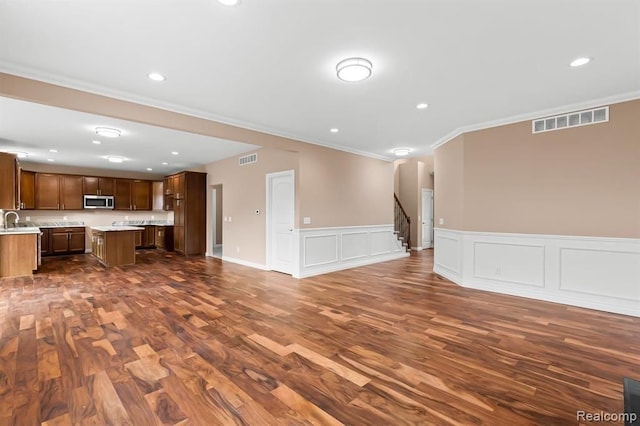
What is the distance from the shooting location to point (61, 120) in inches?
185

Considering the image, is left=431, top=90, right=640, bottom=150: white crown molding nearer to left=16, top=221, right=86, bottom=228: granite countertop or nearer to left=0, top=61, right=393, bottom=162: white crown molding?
left=0, top=61, right=393, bottom=162: white crown molding

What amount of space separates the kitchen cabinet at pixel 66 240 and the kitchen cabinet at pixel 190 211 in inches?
119

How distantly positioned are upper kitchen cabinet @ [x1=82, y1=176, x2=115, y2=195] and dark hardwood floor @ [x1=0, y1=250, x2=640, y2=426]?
556cm

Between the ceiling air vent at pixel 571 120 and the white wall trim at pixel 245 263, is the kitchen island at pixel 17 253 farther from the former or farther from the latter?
the ceiling air vent at pixel 571 120

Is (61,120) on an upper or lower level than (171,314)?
upper

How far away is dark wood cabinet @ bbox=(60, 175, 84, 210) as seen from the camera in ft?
29.0

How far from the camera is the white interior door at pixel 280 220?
6035 millimetres

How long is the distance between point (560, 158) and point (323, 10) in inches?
163

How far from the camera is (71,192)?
29.5ft

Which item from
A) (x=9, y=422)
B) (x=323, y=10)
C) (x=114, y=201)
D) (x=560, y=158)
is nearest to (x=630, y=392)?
(x=323, y=10)

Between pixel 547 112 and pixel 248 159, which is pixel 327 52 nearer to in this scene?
pixel 547 112

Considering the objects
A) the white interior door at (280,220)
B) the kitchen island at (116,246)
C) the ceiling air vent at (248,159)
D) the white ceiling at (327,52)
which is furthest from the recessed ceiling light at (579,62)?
the kitchen island at (116,246)

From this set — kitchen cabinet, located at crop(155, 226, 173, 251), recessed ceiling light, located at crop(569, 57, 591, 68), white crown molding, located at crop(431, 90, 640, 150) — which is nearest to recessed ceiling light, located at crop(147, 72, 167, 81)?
recessed ceiling light, located at crop(569, 57, 591, 68)

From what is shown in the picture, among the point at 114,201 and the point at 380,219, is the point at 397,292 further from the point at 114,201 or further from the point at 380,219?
the point at 114,201
